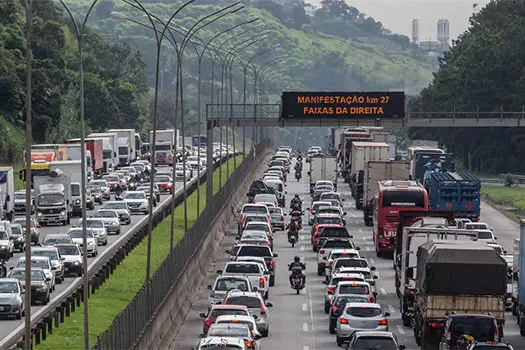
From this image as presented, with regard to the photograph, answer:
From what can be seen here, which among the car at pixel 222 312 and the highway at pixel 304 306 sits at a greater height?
the car at pixel 222 312

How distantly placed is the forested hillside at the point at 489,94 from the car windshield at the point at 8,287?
376 feet

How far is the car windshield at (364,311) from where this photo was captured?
42594 mm

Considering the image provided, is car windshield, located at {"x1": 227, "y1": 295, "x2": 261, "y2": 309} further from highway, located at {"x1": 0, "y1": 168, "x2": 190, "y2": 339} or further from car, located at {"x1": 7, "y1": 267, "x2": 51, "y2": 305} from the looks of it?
car, located at {"x1": 7, "y1": 267, "x2": 51, "y2": 305}

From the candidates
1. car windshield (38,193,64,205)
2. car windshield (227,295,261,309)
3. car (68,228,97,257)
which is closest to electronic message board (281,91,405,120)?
car windshield (38,193,64,205)

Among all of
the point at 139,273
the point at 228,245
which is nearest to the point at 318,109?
the point at 228,245

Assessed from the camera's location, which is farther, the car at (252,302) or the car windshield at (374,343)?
the car at (252,302)

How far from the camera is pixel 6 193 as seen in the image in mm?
76312

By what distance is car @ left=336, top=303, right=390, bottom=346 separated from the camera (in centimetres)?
4228

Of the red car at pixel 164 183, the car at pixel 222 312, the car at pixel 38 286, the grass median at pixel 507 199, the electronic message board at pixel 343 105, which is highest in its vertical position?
the electronic message board at pixel 343 105

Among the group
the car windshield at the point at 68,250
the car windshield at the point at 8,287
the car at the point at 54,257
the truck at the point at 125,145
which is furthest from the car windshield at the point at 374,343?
the truck at the point at 125,145

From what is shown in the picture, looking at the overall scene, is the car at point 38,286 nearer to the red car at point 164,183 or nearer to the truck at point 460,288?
the truck at point 460,288

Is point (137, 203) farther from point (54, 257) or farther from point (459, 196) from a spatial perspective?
point (54, 257)

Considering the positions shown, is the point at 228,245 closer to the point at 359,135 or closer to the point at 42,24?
the point at 359,135

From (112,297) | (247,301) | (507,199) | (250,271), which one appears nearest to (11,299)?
(112,297)
